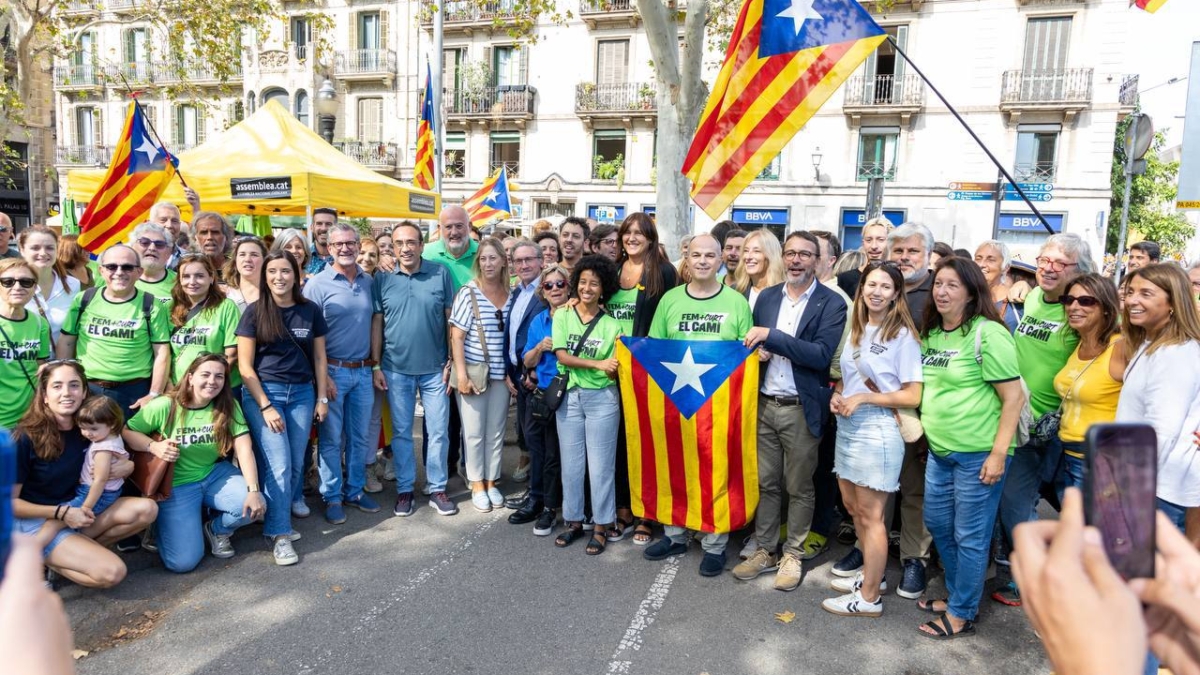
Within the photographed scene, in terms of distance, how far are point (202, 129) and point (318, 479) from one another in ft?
106

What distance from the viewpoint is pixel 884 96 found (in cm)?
2438

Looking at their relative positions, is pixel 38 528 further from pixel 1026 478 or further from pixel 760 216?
pixel 760 216

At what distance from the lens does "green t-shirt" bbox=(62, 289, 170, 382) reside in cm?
431

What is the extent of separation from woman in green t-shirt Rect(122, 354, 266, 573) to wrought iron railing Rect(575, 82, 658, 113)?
24.0 m

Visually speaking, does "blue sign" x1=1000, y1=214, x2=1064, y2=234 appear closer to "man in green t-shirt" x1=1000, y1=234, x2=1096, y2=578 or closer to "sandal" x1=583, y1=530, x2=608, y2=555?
"man in green t-shirt" x1=1000, y1=234, x2=1096, y2=578

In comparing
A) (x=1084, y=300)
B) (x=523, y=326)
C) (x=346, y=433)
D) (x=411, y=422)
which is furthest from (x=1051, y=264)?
(x=346, y=433)

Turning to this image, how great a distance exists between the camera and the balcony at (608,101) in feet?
86.3

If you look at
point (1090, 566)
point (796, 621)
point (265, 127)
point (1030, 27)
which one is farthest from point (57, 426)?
point (1030, 27)

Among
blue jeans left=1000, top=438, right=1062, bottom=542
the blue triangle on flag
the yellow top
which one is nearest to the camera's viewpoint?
the yellow top

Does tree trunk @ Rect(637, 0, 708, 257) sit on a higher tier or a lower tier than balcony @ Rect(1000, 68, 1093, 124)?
lower

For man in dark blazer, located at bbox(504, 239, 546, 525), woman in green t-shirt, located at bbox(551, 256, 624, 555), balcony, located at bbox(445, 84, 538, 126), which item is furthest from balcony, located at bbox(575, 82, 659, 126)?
woman in green t-shirt, located at bbox(551, 256, 624, 555)

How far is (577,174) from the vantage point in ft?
90.6

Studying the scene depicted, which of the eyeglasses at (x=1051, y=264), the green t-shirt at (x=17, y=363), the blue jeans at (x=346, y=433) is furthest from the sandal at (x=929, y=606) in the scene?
the green t-shirt at (x=17, y=363)

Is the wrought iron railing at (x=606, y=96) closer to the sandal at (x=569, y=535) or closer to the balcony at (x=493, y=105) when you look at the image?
the balcony at (x=493, y=105)
